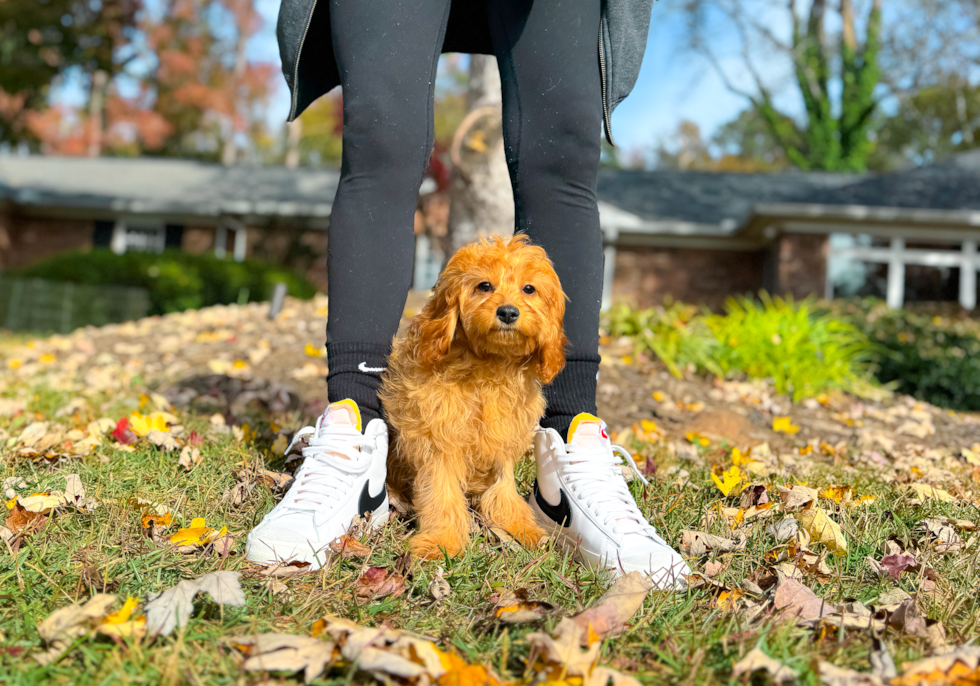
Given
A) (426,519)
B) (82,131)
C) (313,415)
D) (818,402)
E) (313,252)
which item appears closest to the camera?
(426,519)

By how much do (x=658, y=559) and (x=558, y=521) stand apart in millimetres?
395

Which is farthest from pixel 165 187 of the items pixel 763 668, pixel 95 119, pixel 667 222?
pixel 763 668

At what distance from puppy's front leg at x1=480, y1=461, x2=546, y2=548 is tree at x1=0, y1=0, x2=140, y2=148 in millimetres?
17026

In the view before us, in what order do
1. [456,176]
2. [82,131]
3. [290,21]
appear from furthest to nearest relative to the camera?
[82,131] → [456,176] → [290,21]

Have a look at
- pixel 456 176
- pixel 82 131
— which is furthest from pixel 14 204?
pixel 456 176

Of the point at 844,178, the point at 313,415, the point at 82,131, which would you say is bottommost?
the point at 313,415

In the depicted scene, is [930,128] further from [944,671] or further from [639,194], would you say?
[944,671]

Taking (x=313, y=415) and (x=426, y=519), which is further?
(x=313, y=415)

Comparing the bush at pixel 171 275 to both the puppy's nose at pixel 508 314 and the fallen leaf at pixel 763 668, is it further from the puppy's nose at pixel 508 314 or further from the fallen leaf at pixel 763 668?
the fallen leaf at pixel 763 668

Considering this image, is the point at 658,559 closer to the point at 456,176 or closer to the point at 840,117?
the point at 456,176

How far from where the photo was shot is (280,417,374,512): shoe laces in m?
1.81

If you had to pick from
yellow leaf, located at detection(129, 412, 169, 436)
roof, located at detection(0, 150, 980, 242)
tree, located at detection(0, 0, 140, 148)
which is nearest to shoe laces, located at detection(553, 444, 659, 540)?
yellow leaf, located at detection(129, 412, 169, 436)

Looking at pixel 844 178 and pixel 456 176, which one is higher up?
pixel 844 178

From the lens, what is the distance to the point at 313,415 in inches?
137
